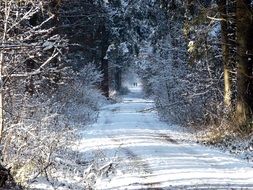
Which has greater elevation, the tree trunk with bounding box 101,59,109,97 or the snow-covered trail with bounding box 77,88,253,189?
the tree trunk with bounding box 101,59,109,97

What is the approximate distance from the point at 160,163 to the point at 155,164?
0.63 ft

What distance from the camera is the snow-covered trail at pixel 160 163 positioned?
969 cm

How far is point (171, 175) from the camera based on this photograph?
10.4 m

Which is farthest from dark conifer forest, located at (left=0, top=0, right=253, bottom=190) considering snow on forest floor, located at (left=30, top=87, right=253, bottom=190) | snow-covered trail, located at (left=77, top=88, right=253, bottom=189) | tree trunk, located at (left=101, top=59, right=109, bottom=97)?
tree trunk, located at (left=101, top=59, right=109, bottom=97)

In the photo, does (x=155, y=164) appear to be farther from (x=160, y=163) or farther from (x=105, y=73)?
(x=105, y=73)

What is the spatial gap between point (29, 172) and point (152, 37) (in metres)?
25.9

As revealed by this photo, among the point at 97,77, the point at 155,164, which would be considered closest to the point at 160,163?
the point at 155,164

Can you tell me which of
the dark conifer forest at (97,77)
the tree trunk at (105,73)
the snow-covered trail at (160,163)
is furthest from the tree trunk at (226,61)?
the tree trunk at (105,73)

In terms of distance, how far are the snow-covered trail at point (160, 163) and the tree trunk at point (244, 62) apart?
5.96 ft

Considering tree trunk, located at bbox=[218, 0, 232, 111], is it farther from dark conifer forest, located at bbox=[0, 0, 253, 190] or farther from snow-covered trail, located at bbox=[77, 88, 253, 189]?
snow-covered trail, located at bbox=[77, 88, 253, 189]

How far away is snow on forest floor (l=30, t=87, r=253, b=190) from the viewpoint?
31.8 ft

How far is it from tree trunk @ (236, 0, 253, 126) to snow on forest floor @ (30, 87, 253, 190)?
5.88 feet

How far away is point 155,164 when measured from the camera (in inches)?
466

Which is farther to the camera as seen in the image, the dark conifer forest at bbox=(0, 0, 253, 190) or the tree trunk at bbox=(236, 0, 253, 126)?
the tree trunk at bbox=(236, 0, 253, 126)
